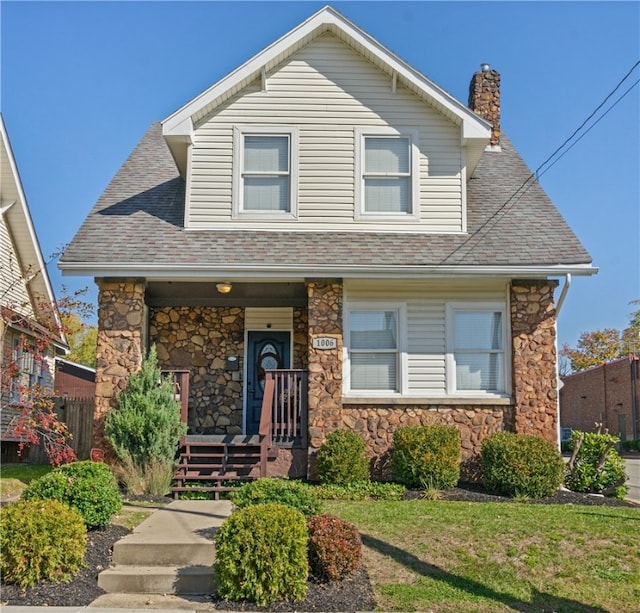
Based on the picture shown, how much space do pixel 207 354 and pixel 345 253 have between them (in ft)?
11.2

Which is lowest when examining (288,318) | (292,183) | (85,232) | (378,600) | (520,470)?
(378,600)

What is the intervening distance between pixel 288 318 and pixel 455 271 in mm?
3580

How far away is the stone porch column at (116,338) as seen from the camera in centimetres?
1233

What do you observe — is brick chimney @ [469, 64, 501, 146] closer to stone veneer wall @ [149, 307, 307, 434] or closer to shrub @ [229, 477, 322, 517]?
stone veneer wall @ [149, 307, 307, 434]

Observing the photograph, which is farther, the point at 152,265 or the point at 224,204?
the point at 224,204

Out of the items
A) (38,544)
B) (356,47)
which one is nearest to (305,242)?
(356,47)

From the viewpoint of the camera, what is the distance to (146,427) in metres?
11.5

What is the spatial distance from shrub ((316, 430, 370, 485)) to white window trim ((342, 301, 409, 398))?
102 cm

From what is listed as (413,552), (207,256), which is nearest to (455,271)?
(207,256)

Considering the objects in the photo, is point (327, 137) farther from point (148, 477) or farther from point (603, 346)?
point (603, 346)

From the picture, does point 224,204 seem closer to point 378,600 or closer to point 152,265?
point 152,265

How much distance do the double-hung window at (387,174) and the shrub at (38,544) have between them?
25.6 feet

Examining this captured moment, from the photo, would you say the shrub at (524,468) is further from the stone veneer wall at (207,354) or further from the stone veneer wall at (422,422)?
the stone veneer wall at (207,354)

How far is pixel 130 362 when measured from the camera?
1237 cm
